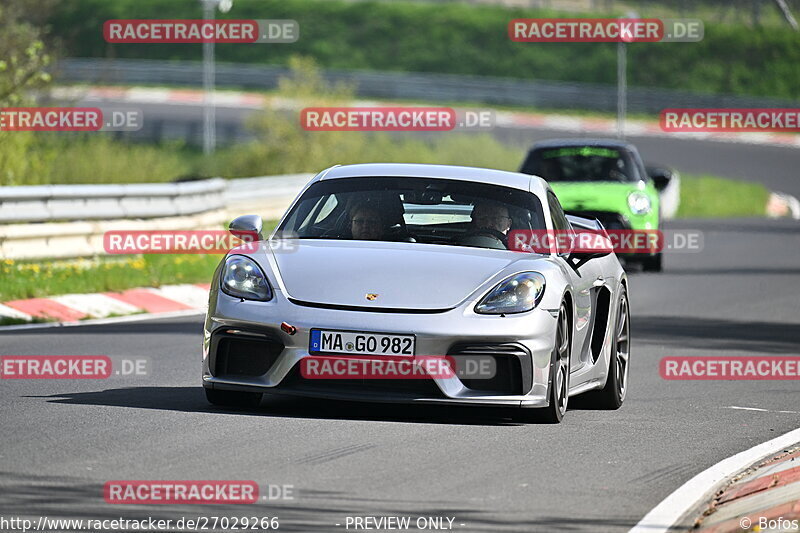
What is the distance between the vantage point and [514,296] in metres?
9.05

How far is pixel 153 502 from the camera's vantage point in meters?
6.79

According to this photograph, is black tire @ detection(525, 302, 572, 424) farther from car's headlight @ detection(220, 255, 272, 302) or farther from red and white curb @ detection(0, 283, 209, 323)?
red and white curb @ detection(0, 283, 209, 323)

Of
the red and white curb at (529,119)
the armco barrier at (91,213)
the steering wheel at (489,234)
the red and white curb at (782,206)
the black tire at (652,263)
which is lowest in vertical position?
the steering wheel at (489,234)

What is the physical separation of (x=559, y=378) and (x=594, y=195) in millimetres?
12290

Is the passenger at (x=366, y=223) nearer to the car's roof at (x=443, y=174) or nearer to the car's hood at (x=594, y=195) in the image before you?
the car's roof at (x=443, y=174)

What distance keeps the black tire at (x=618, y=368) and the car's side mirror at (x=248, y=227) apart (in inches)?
91.6

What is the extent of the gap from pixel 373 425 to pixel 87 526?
2.98 meters

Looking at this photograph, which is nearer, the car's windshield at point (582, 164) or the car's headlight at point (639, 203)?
the car's headlight at point (639, 203)

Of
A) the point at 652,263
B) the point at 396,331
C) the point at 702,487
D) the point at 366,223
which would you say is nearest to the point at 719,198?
the point at 652,263

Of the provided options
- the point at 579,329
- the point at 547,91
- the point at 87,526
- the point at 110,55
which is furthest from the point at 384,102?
the point at 87,526

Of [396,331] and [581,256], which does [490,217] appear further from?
[396,331]

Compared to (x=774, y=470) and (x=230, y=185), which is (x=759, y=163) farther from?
(x=774, y=470)

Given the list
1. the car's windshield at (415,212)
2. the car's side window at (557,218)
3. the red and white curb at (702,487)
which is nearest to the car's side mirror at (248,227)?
the car's windshield at (415,212)

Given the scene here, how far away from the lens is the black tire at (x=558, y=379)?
9.17m
